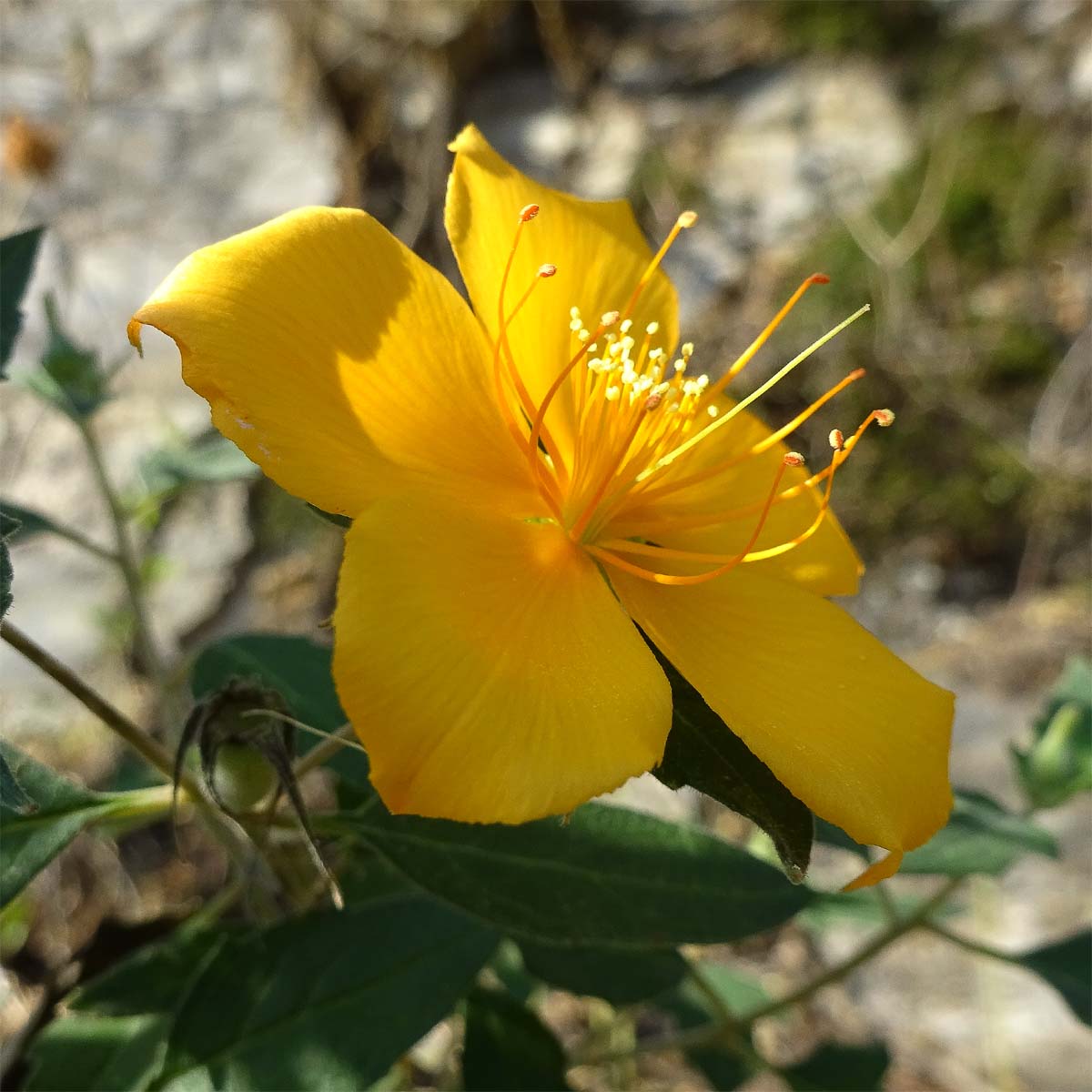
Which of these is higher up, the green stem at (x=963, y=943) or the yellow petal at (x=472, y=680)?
the yellow petal at (x=472, y=680)

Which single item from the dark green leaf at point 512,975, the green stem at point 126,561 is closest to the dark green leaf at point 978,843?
the dark green leaf at point 512,975

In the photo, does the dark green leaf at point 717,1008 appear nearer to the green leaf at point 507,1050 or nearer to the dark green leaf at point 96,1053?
the green leaf at point 507,1050

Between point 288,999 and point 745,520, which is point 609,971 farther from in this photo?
point 745,520

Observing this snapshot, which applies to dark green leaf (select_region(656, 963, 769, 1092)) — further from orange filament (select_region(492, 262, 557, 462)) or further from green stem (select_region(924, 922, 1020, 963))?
orange filament (select_region(492, 262, 557, 462))

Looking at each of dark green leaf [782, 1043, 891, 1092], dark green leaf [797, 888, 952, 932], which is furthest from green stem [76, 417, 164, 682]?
dark green leaf [782, 1043, 891, 1092]

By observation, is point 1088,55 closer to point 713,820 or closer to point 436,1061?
point 713,820
